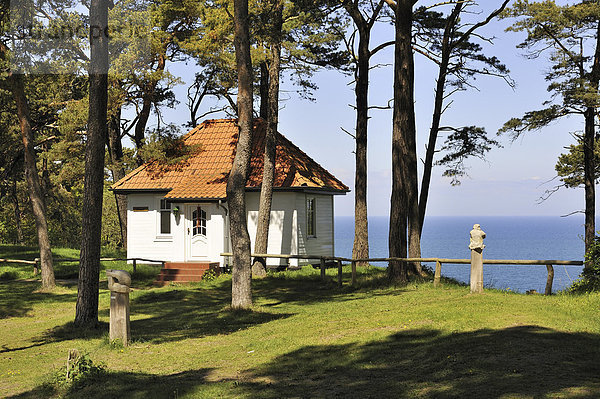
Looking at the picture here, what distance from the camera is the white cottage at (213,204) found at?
2753cm

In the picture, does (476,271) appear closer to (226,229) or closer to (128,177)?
(226,229)

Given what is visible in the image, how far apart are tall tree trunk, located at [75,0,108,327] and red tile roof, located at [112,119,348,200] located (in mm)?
11540

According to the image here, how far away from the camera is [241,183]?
16.9 metres

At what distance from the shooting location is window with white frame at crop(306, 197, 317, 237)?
2852 cm

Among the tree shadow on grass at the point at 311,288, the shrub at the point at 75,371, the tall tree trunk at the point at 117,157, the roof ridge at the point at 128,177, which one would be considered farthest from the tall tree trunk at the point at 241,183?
the tall tree trunk at the point at 117,157

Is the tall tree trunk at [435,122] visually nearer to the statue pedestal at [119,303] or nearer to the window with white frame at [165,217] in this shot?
the window with white frame at [165,217]

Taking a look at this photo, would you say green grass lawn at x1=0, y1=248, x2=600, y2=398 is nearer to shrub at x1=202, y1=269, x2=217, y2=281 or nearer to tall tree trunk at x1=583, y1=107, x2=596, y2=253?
shrub at x1=202, y1=269, x2=217, y2=281

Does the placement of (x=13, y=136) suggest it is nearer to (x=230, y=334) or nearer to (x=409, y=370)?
(x=230, y=334)

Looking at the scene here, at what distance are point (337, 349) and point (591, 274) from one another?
7969mm

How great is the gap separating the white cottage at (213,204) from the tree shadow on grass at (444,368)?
52.6ft

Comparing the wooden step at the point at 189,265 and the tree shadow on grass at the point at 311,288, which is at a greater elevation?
the wooden step at the point at 189,265

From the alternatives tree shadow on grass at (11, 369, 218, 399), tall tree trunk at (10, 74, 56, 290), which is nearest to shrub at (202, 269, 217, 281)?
tall tree trunk at (10, 74, 56, 290)

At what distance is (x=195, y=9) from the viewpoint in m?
32.0

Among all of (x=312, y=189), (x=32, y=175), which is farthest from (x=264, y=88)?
(x=32, y=175)
